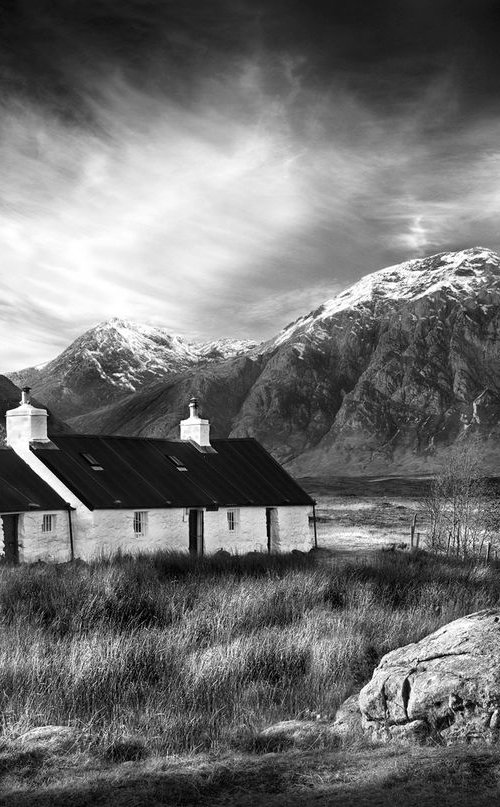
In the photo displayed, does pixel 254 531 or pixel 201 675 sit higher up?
pixel 254 531

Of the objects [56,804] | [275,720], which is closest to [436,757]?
[275,720]

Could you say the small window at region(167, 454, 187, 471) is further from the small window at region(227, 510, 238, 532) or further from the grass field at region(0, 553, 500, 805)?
the grass field at region(0, 553, 500, 805)

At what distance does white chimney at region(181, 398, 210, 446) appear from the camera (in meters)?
44.0

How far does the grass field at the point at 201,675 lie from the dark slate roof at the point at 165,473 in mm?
14546

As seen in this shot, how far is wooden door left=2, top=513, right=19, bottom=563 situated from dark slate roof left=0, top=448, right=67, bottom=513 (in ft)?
2.40

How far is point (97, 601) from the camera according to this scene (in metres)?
16.1

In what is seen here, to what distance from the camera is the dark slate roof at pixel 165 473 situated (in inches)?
1412

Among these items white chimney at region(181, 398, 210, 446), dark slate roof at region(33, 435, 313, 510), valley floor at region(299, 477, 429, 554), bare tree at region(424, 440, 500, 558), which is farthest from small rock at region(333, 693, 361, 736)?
white chimney at region(181, 398, 210, 446)

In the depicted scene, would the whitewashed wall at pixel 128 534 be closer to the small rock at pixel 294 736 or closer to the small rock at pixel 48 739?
the small rock at pixel 294 736

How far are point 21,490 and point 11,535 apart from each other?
185cm

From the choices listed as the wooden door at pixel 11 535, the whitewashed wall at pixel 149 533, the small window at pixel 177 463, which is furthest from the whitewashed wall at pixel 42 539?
the small window at pixel 177 463

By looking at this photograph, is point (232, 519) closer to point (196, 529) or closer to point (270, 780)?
point (196, 529)

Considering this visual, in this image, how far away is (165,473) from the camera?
39.6 meters

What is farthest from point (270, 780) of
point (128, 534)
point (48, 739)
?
point (128, 534)
